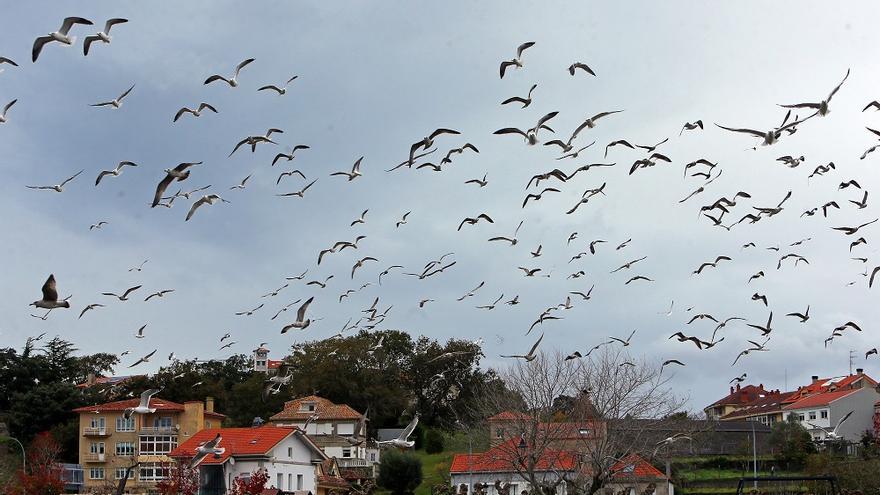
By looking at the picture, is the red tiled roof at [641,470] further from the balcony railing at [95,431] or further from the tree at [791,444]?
the balcony railing at [95,431]

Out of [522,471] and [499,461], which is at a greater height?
[499,461]

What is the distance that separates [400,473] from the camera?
187 ft

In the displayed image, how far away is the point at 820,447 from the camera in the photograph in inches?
2377

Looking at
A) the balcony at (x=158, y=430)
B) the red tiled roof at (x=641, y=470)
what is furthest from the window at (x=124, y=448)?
the red tiled roof at (x=641, y=470)

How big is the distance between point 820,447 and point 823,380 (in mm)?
51049

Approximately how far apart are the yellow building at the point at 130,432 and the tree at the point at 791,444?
37459mm

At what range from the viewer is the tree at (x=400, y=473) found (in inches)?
2244

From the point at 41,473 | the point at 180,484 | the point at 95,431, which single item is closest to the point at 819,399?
the point at 95,431

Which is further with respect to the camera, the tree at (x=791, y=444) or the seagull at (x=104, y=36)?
the tree at (x=791, y=444)

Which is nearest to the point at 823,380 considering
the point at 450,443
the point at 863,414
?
the point at 863,414

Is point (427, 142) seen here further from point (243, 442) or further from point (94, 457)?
point (94, 457)

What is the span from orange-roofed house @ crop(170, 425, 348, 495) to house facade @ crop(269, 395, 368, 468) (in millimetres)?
14597

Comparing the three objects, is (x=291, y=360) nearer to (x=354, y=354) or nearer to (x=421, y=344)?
(x=354, y=354)

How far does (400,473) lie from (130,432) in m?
23.5
